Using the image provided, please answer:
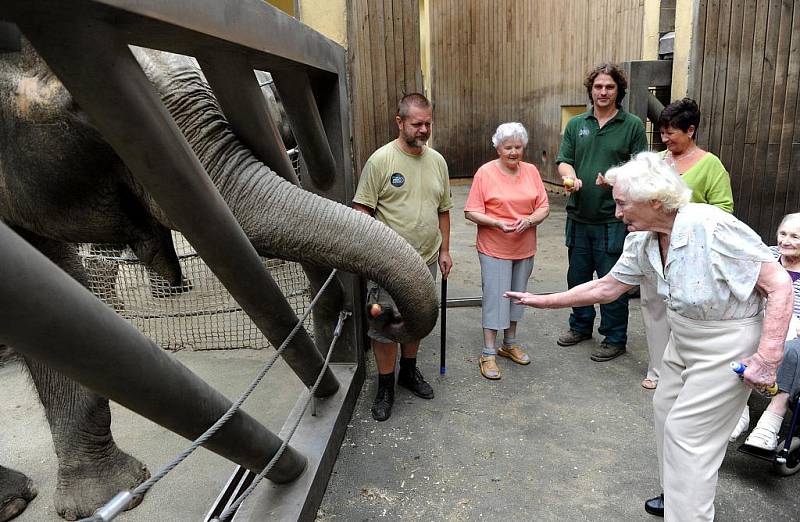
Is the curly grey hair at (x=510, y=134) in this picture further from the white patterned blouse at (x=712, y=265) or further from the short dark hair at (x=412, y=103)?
the white patterned blouse at (x=712, y=265)

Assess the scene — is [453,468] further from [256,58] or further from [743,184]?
[743,184]

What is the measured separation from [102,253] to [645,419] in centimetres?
437

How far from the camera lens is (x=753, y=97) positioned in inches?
188

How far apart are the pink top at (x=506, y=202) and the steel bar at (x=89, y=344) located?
8.90ft

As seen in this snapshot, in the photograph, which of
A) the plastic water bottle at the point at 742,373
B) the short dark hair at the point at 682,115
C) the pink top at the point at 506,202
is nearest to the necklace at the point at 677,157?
the short dark hair at the point at 682,115

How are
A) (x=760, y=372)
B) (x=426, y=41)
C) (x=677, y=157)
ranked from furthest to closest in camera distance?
1. (x=426, y=41)
2. (x=677, y=157)
3. (x=760, y=372)

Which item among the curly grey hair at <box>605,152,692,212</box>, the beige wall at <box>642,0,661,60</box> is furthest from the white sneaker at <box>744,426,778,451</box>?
the beige wall at <box>642,0,661,60</box>

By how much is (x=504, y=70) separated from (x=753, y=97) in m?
9.02

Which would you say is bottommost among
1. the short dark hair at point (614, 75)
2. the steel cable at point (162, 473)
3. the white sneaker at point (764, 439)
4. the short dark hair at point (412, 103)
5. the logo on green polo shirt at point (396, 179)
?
the white sneaker at point (764, 439)

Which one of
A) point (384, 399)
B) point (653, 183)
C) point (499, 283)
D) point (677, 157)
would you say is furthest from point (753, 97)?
point (384, 399)

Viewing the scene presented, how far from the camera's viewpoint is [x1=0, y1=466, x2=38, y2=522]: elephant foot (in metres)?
2.77

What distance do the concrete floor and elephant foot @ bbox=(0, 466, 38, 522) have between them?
57 mm

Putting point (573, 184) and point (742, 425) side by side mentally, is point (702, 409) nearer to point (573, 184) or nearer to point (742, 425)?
point (742, 425)

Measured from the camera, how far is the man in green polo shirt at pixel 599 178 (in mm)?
4098
